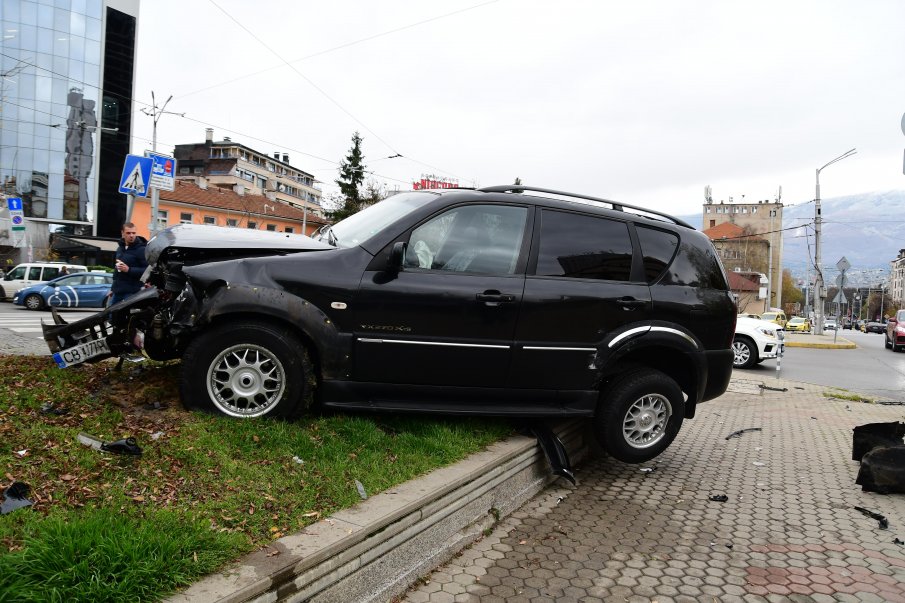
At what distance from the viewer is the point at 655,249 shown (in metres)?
5.36

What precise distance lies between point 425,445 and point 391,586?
4.19ft

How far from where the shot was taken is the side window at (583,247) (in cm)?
491

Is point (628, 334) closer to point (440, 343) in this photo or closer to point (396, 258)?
point (440, 343)

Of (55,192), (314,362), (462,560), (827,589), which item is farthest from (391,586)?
(55,192)

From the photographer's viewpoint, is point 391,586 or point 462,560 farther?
point 462,560

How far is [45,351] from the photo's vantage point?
7.80 m

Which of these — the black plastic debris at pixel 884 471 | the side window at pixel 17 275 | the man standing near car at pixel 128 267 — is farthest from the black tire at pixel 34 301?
the black plastic debris at pixel 884 471

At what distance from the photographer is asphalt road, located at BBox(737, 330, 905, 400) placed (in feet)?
43.0

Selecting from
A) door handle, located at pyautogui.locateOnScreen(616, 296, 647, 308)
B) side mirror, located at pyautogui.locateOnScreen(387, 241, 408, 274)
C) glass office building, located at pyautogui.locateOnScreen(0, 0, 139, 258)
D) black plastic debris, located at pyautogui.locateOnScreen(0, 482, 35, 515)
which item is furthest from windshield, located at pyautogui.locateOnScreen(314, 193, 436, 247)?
glass office building, located at pyautogui.locateOnScreen(0, 0, 139, 258)

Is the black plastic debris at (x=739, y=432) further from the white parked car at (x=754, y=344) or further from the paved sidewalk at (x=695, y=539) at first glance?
the white parked car at (x=754, y=344)

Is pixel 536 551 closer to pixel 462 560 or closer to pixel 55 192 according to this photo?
pixel 462 560

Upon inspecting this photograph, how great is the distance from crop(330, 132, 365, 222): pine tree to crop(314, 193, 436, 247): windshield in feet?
182

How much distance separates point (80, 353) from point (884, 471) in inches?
253

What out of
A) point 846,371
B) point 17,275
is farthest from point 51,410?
point 17,275
